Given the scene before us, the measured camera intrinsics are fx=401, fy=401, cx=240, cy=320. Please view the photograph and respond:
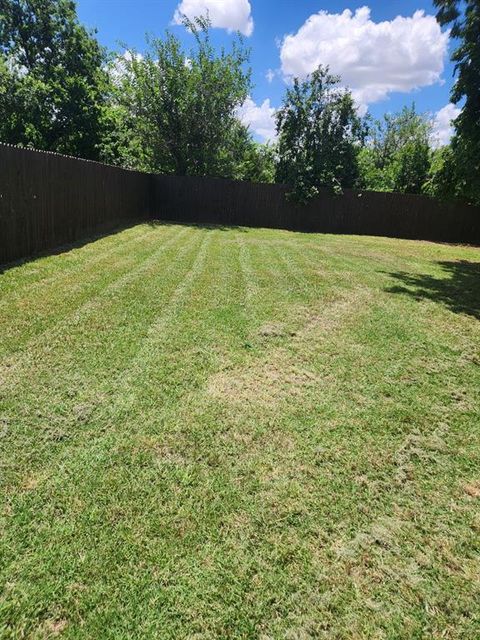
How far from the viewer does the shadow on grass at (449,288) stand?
6387 mm

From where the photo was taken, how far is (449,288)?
24.7 feet

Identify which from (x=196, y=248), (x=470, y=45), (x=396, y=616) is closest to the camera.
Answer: (x=396, y=616)

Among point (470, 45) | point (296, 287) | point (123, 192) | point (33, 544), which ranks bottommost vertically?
point (33, 544)

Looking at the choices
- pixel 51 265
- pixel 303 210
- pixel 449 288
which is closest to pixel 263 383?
pixel 51 265

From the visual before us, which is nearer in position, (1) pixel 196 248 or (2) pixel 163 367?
(2) pixel 163 367

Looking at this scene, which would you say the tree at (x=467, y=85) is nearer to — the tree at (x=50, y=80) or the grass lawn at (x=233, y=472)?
the grass lawn at (x=233, y=472)

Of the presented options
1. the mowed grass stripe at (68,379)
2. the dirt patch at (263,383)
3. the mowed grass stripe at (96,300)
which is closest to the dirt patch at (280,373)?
the dirt patch at (263,383)

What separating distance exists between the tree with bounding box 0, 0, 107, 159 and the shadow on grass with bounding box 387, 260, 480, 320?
15752 millimetres

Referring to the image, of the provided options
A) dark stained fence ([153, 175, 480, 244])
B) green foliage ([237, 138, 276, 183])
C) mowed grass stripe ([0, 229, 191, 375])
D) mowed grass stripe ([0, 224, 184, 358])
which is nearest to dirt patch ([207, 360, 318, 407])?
mowed grass stripe ([0, 229, 191, 375])

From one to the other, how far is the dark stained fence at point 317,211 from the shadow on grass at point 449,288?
806cm

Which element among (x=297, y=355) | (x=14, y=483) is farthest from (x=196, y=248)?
(x=14, y=483)

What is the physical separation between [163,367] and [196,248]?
641 cm

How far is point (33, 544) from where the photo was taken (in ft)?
6.07

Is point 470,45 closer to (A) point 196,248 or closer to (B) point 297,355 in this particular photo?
(A) point 196,248
